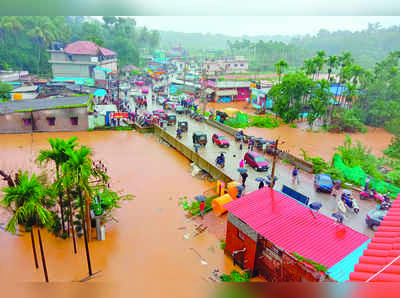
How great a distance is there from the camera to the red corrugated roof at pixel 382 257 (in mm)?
1651

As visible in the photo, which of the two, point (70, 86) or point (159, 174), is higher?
point (70, 86)

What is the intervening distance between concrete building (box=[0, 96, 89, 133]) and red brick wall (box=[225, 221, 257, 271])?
57.2ft

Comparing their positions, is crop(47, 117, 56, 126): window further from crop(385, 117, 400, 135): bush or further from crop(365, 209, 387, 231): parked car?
crop(385, 117, 400, 135): bush

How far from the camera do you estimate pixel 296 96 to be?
27.5m

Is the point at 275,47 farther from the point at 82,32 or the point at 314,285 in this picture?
the point at 314,285

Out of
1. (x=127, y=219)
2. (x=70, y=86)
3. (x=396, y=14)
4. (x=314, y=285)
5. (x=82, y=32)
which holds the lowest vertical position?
(x=127, y=219)

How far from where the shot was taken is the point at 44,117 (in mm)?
22281

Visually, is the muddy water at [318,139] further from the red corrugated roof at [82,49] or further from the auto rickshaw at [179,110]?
the red corrugated roof at [82,49]

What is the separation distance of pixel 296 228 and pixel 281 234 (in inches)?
20.9

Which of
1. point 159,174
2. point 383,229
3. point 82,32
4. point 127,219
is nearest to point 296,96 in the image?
point 159,174

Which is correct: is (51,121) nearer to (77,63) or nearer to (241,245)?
(77,63)

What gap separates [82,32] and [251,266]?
193 feet

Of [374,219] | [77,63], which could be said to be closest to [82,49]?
[77,63]

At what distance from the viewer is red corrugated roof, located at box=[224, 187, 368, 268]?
7363mm
